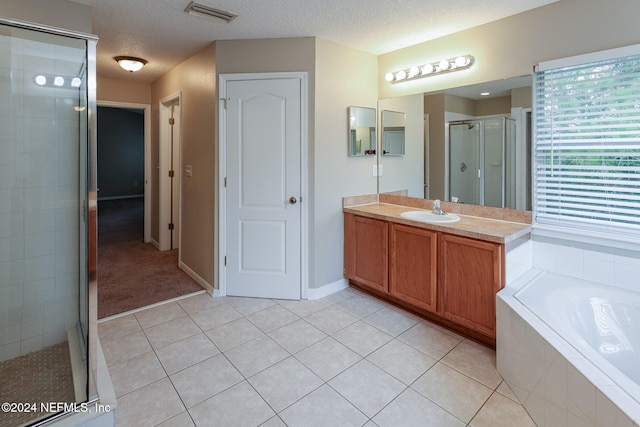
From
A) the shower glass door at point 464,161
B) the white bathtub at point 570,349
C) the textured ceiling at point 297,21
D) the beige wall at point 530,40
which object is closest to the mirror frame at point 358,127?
the beige wall at point 530,40

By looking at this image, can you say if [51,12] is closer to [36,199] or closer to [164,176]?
[36,199]

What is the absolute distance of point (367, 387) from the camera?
1877 millimetres

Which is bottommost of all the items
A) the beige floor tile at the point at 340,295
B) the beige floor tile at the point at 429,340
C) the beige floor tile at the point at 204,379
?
the beige floor tile at the point at 204,379

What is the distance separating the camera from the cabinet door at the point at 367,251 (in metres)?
2.93

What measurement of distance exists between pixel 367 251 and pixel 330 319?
2.40 feet

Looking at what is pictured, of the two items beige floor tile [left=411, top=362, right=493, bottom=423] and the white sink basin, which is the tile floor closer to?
beige floor tile [left=411, top=362, right=493, bottom=423]

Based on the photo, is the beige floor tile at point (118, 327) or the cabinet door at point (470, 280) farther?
the beige floor tile at point (118, 327)

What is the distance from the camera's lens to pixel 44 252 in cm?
221

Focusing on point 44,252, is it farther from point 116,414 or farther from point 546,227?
point 546,227

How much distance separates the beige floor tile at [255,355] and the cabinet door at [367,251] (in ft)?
3.69

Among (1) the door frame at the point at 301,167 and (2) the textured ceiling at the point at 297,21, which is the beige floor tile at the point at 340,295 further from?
(2) the textured ceiling at the point at 297,21

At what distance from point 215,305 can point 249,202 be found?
100 cm

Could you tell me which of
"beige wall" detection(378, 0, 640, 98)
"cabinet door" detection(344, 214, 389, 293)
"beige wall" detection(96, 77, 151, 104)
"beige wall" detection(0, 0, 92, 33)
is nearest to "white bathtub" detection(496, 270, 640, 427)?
"cabinet door" detection(344, 214, 389, 293)

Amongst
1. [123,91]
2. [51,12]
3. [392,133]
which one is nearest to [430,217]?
[392,133]
